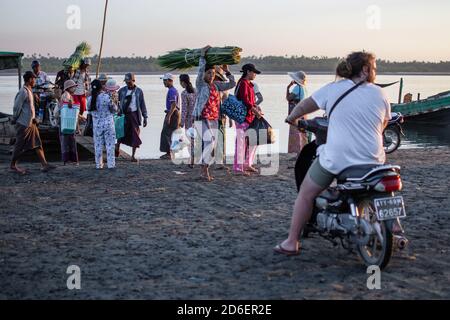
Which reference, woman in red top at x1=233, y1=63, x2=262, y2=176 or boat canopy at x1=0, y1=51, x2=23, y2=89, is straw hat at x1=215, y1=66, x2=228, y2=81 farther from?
boat canopy at x1=0, y1=51, x2=23, y2=89

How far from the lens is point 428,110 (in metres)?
28.6

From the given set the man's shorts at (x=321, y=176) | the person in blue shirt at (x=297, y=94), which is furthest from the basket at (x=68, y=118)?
the man's shorts at (x=321, y=176)

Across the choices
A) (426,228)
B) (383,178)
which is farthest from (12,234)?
(426,228)

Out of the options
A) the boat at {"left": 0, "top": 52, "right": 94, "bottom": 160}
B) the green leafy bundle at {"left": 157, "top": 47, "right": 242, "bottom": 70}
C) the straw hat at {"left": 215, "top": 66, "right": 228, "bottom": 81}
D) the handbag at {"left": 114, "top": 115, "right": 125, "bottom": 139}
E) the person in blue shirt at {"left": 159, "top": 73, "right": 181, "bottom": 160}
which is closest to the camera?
the green leafy bundle at {"left": 157, "top": 47, "right": 242, "bottom": 70}

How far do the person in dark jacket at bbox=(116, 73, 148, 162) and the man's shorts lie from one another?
7.62 meters

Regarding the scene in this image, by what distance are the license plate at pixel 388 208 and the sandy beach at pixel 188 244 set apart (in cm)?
51

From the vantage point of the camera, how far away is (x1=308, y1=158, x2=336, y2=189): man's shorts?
5.35m

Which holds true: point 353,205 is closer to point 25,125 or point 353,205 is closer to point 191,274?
point 191,274

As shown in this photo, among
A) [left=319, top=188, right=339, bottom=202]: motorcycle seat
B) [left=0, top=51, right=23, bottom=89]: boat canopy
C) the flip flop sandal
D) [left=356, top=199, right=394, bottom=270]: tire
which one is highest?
[left=0, top=51, right=23, bottom=89]: boat canopy

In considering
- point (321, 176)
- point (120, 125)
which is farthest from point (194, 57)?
point (321, 176)

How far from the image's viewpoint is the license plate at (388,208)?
507 centimetres

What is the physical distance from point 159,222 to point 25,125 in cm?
467

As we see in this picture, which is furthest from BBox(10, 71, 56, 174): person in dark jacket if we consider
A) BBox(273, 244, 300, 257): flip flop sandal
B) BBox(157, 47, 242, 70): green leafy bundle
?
BBox(273, 244, 300, 257): flip flop sandal

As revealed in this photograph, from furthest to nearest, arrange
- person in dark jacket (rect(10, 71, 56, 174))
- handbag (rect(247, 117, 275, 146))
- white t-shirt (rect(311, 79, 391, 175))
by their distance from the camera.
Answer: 1. person in dark jacket (rect(10, 71, 56, 174))
2. handbag (rect(247, 117, 275, 146))
3. white t-shirt (rect(311, 79, 391, 175))
